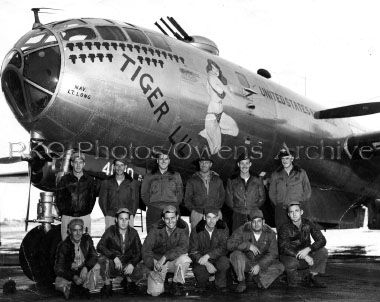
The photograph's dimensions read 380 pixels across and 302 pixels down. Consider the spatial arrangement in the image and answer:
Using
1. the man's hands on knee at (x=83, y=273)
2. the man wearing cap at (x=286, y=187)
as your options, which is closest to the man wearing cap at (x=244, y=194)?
the man wearing cap at (x=286, y=187)

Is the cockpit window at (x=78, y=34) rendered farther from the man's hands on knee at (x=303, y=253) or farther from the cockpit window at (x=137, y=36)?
the man's hands on knee at (x=303, y=253)

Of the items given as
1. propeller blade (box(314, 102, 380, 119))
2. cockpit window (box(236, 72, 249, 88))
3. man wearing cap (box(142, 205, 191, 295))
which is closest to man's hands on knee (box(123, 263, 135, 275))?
man wearing cap (box(142, 205, 191, 295))

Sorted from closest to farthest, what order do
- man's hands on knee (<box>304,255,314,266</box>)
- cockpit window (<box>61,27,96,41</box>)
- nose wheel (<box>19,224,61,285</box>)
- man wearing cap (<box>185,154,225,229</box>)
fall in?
1. cockpit window (<box>61,27,96,41</box>)
2. man's hands on knee (<box>304,255,314,266</box>)
3. nose wheel (<box>19,224,61,285</box>)
4. man wearing cap (<box>185,154,225,229</box>)

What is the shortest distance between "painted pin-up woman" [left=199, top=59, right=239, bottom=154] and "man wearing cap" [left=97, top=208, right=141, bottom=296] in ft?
7.52

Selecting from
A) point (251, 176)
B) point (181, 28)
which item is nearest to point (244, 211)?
point (251, 176)

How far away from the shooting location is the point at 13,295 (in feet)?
22.3

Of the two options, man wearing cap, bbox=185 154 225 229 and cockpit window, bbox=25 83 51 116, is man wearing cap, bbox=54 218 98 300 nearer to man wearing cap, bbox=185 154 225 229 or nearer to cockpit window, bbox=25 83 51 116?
cockpit window, bbox=25 83 51 116

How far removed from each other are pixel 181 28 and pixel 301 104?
3.71 m

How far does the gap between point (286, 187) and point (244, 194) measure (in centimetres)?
79

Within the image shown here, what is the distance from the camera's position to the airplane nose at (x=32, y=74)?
6.77 m

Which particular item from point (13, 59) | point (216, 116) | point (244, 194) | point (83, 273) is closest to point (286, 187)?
point (244, 194)

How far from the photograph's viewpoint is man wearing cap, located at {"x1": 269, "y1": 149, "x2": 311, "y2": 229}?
822cm

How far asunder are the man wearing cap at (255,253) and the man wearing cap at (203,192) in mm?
744

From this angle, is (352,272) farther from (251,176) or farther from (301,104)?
(301,104)
